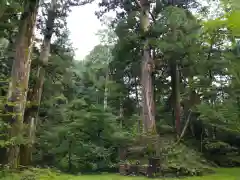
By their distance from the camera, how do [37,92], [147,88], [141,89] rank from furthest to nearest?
[141,89] < [147,88] < [37,92]

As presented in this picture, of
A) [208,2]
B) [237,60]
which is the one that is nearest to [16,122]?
[237,60]

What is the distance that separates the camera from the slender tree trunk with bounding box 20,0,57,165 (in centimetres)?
746

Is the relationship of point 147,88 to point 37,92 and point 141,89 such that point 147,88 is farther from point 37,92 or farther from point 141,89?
point 37,92

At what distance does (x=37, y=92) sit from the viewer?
28.9 feet

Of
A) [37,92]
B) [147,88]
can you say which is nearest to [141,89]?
[147,88]

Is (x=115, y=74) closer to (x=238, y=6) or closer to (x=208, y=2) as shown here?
(x=208, y=2)

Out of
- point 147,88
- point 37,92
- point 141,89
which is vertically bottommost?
point 37,92

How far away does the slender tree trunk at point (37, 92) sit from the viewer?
746cm

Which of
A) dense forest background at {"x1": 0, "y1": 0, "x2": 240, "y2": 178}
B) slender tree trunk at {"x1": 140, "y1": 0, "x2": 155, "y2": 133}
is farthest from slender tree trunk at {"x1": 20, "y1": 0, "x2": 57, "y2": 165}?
slender tree trunk at {"x1": 140, "y1": 0, "x2": 155, "y2": 133}

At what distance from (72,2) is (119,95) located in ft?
22.8

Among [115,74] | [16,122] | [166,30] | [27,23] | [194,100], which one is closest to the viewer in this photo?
[16,122]

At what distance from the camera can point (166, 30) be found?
11523mm

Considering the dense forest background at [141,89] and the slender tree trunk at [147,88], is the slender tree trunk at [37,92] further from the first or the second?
the slender tree trunk at [147,88]

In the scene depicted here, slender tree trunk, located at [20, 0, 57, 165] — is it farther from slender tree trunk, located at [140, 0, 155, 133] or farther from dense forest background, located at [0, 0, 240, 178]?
slender tree trunk, located at [140, 0, 155, 133]
